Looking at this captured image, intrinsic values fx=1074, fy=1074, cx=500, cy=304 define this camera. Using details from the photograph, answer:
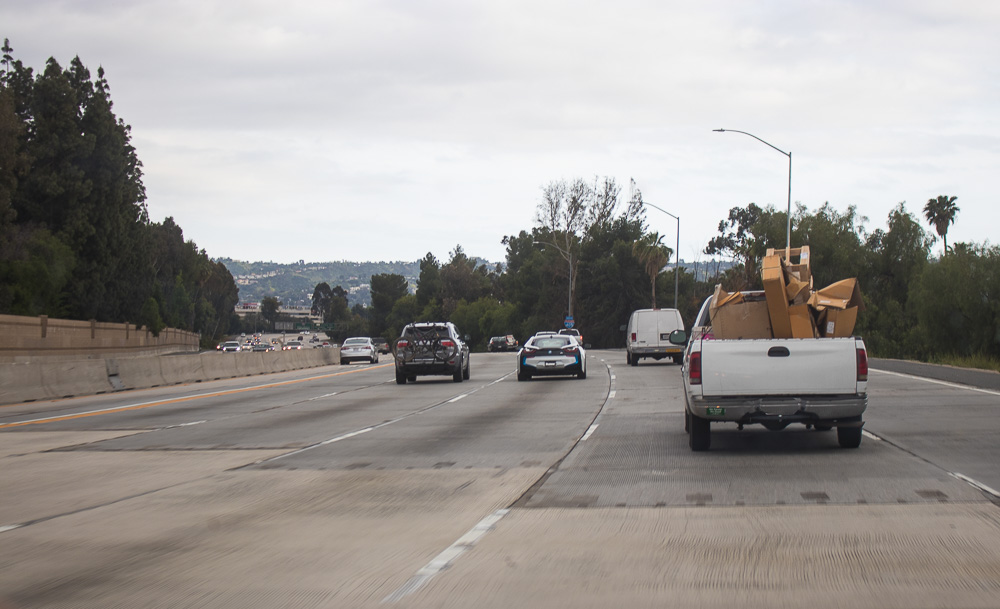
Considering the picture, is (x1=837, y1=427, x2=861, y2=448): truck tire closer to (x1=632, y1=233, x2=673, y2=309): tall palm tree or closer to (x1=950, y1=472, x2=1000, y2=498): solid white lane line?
(x1=950, y1=472, x2=1000, y2=498): solid white lane line

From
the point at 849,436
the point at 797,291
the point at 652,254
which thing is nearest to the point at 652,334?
the point at 797,291

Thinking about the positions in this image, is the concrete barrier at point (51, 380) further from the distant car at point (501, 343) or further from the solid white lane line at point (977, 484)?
the distant car at point (501, 343)

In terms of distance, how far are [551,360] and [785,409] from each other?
18.7m

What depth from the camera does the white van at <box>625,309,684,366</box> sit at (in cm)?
3969

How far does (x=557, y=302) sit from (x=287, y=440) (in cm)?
9475

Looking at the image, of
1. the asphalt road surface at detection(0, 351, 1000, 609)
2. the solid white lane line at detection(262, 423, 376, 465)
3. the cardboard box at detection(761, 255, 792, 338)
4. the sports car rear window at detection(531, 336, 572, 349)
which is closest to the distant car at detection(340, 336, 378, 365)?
the sports car rear window at detection(531, 336, 572, 349)

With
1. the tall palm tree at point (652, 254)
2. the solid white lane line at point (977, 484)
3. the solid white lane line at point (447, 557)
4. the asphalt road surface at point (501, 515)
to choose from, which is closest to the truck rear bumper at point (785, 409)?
the asphalt road surface at point (501, 515)

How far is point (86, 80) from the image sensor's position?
62844 mm

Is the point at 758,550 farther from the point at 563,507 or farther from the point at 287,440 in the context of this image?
the point at 287,440

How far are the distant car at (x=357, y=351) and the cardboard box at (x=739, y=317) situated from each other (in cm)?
4129

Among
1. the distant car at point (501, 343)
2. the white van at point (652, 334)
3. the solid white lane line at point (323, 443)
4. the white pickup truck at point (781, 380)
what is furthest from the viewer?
the distant car at point (501, 343)

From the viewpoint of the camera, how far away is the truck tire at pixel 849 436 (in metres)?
12.7

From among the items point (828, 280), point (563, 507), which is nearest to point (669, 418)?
point (563, 507)

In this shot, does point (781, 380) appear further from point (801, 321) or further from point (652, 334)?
point (652, 334)
